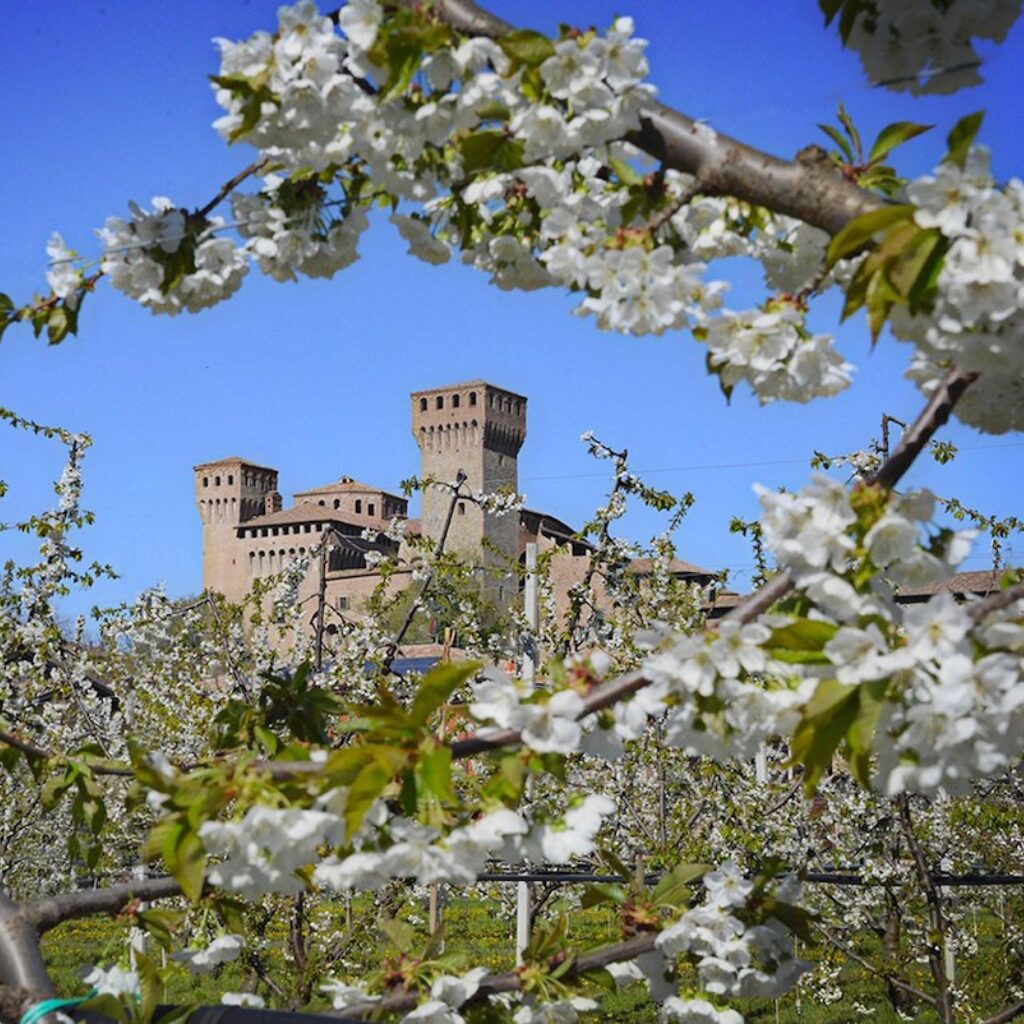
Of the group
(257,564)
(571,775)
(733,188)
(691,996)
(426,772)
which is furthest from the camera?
(257,564)

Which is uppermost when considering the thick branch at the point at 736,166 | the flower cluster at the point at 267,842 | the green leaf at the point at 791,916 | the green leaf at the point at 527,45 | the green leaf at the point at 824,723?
the green leaf at the point at 527,45

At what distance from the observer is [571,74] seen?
1.48m

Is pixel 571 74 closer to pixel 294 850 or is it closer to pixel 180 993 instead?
pixel 294 850

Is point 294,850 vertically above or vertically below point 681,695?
below

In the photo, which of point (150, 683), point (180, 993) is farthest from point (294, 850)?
point (180, 993)

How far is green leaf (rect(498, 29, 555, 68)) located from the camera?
1472mm

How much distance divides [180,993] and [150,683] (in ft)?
6.44

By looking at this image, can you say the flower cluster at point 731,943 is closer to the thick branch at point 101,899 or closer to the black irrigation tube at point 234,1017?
the black irrigation tube at point 234,1017

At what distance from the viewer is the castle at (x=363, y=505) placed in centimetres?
5875

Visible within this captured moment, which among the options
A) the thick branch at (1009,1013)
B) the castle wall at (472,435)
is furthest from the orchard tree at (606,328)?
the castle wall at (472,435)

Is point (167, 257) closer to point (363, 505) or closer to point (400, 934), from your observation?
point (400, 934)

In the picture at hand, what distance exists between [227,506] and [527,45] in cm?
7084

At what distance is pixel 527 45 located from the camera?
147 centimetres

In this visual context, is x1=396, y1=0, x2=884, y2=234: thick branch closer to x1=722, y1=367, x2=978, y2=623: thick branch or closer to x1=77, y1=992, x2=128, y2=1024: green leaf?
x1=722, y1=367, x2=978, y2=623: thick branch
